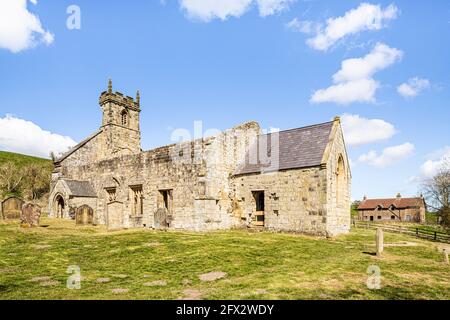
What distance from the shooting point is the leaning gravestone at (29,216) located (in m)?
17.0

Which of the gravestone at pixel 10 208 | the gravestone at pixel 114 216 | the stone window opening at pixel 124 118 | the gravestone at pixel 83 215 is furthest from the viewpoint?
the stone window opening at pixel 124 118

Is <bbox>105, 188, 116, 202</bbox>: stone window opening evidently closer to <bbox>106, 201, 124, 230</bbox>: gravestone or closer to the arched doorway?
<bbox>106, 201, 124, 230</bbox>: gravestone

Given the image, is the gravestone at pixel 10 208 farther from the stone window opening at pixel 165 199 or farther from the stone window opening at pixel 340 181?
the stone window opening at pixel 340 181

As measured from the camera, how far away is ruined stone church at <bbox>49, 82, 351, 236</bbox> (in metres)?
17.0

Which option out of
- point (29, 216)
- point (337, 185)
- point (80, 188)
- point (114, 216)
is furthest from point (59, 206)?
point (337, 185)

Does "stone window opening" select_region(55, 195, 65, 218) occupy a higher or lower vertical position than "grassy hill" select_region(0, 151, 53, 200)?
lower

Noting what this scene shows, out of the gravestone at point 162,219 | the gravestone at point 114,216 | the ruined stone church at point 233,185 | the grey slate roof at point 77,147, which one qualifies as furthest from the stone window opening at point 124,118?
the gravestone at point 162,219

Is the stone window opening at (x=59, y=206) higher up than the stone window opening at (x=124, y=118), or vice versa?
the stone window opening at (x=124, y=118)

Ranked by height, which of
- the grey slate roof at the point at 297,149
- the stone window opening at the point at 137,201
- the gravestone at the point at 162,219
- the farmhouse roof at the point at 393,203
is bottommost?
the farmhouse roof at the point at 393,203

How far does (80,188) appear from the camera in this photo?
944 inches

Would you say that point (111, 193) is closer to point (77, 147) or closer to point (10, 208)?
point (10, 208)

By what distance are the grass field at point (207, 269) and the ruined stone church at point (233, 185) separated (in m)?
3.71

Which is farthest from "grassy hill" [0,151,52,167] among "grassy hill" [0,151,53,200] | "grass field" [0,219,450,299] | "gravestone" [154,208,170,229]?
"grass field" [0,219,450,299]

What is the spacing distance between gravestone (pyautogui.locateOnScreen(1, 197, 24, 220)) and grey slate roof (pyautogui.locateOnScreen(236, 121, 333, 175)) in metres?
15.8
